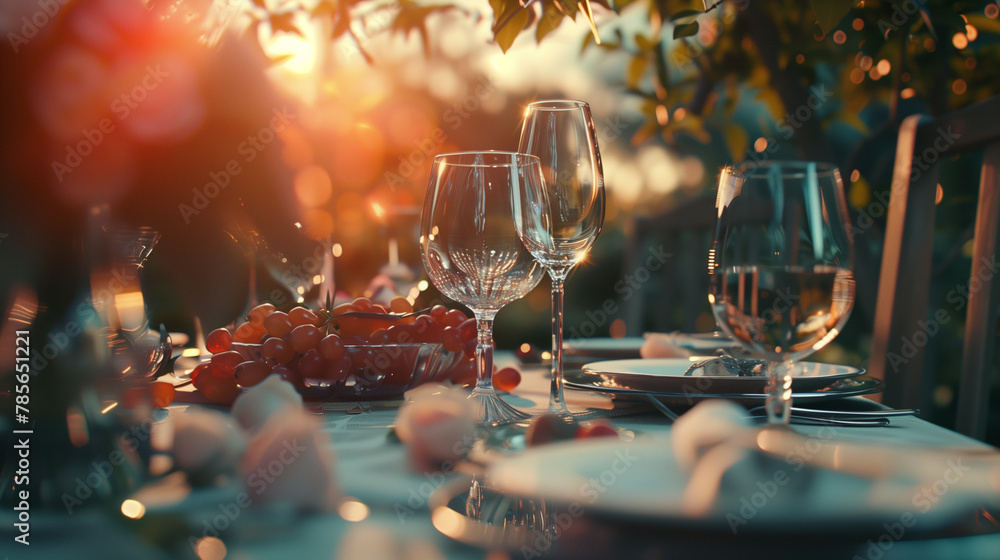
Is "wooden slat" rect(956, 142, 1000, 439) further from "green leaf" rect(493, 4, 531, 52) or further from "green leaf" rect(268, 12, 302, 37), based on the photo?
"green leaf" rect(268, 12, 302, 37)

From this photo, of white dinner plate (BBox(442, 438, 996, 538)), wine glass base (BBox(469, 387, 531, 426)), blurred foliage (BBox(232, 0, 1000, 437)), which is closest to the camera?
white dinner plate (BBox(442, 438, 996, 538))

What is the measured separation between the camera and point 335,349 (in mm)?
651

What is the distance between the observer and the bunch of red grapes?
26.2 inches

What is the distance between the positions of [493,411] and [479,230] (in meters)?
0.16

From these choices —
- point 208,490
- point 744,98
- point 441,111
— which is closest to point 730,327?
point 208,490

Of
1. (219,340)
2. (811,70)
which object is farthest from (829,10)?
(811,70)

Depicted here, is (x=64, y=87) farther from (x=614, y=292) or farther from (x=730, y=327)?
(x=614, y=292)

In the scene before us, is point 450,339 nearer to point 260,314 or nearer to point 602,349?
point 260,314

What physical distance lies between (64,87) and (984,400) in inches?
40.1

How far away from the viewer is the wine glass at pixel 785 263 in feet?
1.45

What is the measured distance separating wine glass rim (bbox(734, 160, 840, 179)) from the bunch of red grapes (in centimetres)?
35

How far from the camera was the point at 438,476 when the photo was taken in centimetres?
43

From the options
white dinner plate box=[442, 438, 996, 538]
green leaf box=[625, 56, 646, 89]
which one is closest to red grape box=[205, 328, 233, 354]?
white dinner plate box=[442, 438, 996, 538]

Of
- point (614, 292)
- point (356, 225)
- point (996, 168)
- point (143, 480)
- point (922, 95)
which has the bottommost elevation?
point (614, 292)
